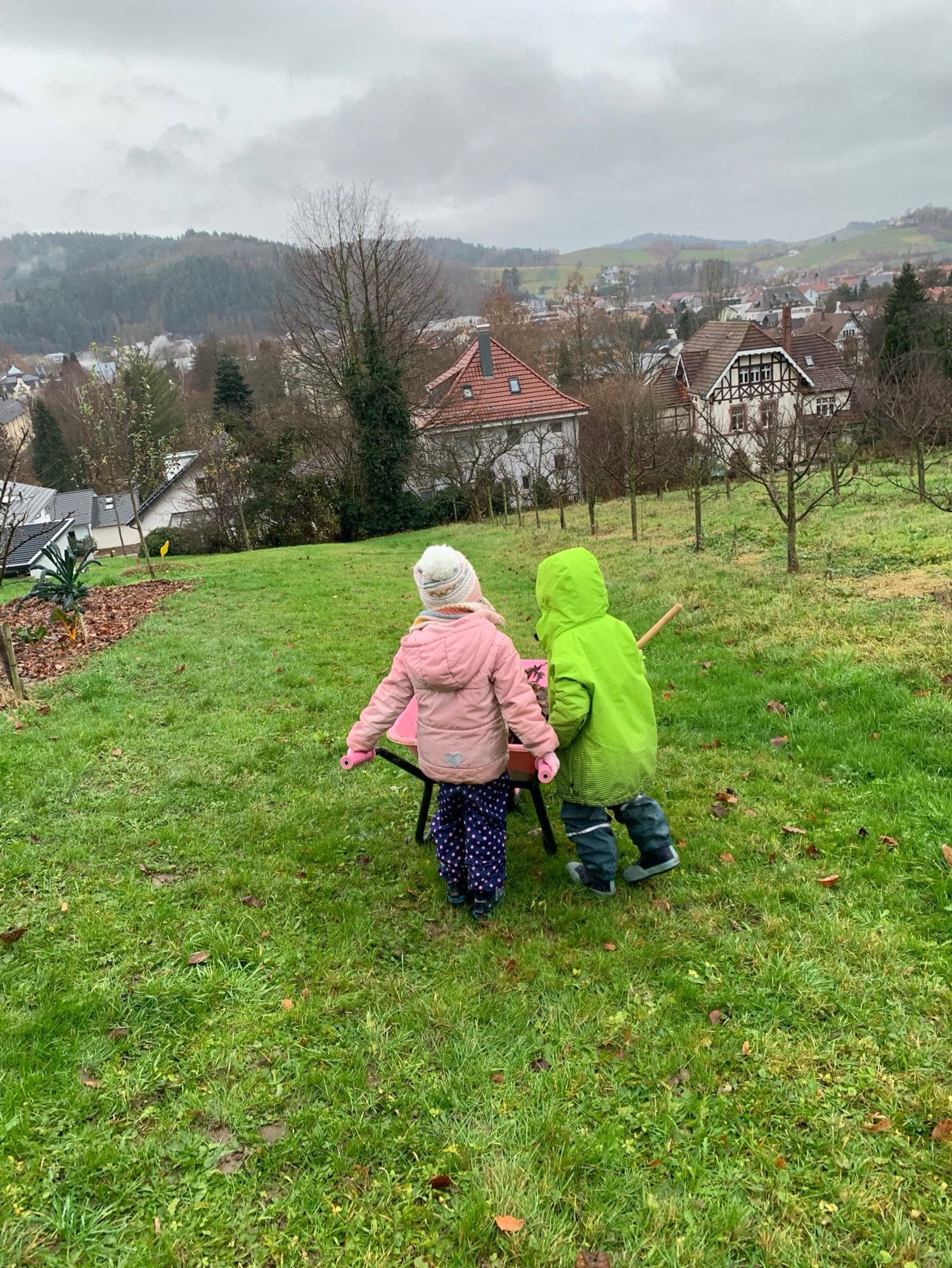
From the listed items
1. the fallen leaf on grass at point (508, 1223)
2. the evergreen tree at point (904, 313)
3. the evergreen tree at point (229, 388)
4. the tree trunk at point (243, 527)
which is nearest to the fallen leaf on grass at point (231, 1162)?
the fallen leaf on grass at point (508, 1223)

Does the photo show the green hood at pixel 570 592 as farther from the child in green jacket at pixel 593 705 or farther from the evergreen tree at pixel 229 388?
the evergreen tree at pixel 229 388

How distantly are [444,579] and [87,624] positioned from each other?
8782 mm

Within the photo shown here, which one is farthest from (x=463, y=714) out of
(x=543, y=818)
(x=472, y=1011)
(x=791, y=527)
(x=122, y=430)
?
(x=122, y=430)

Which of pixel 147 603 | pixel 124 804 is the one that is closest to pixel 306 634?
pixel 147 603

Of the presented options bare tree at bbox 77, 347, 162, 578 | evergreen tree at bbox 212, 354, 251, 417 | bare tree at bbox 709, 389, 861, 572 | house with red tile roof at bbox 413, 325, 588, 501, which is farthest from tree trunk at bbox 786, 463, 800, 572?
evergreen tree at bbox 212, 354, 251, 417

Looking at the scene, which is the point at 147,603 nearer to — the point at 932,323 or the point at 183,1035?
the point at 183,1035

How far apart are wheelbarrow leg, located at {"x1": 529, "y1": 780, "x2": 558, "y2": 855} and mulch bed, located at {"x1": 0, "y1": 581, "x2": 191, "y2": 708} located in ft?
18.3

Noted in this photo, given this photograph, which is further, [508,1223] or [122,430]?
[122,430]

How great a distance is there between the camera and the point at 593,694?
3477mm

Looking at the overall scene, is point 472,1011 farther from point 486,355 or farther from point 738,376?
point 738,376

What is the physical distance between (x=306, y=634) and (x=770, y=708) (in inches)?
235

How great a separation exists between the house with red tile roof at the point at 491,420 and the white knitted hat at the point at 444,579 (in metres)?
24.6

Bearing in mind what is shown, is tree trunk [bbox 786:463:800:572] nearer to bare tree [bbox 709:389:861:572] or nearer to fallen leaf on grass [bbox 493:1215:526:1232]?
bare tree [bbox 709:389:861:572]

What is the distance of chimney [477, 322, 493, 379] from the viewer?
3184 cm
